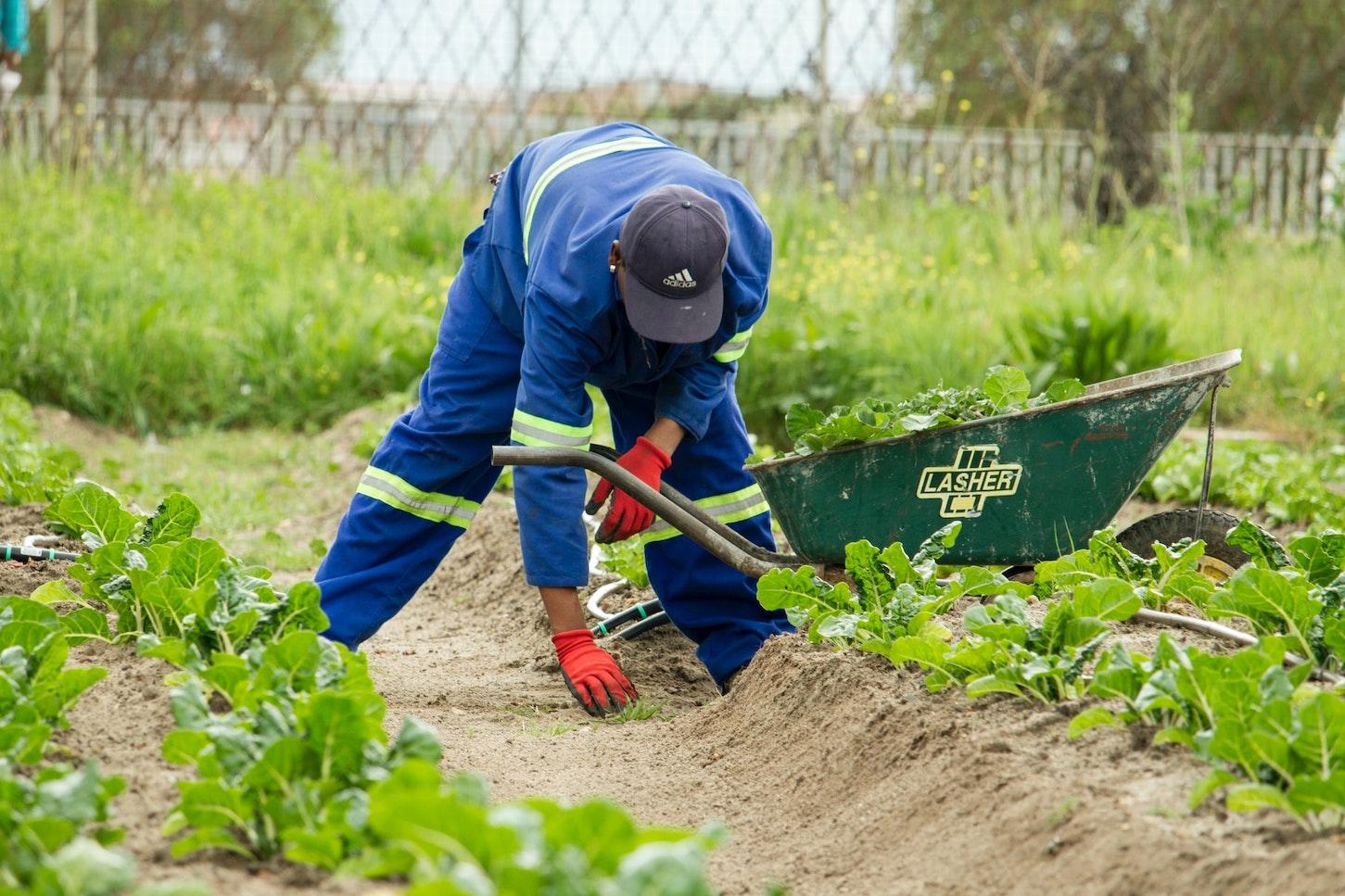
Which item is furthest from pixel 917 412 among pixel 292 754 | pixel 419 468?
pixel 292 754

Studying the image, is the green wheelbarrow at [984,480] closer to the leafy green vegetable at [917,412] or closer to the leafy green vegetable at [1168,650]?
the leafy green vegetable at [917,412]

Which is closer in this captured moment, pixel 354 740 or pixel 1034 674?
pixel 354 740

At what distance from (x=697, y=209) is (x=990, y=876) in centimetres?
156

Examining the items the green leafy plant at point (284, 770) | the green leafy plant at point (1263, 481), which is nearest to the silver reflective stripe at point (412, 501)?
the green leafy plant at point (284, 770)

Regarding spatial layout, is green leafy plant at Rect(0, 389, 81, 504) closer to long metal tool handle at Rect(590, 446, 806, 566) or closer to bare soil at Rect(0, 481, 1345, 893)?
bare soil at Rect(0, 481, 1345, 893)

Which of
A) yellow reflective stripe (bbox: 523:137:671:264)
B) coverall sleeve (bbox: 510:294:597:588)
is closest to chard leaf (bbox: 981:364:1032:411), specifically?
coverall sleeve (bbox: 510:294:597:588)

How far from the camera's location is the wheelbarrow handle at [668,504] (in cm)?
313

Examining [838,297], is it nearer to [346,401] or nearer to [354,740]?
[346,401]

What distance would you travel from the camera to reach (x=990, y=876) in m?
2.17

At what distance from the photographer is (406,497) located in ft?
11.8

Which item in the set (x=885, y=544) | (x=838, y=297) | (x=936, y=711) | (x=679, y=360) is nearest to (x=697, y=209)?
(x=679, y=360)

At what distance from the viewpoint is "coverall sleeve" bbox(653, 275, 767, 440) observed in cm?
345

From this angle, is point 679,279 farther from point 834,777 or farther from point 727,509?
point 834,777

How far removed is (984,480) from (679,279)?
92 cm
